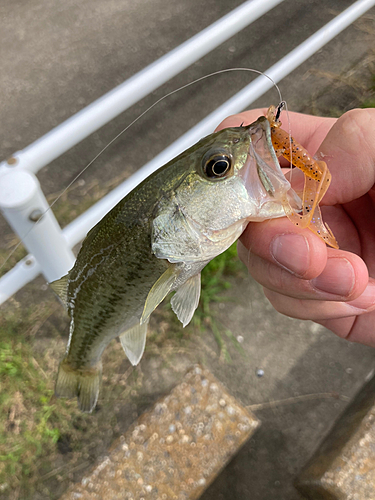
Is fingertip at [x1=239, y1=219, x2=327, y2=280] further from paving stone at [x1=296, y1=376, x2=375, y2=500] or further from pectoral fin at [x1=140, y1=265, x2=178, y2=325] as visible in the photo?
paving stone at [x1=296, y1=376, x2=375, y2=500]

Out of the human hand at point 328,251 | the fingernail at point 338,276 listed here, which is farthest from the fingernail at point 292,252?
the fingernail at point 338,276

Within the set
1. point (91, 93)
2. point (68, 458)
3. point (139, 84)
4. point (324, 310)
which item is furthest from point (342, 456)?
point (91, 93)

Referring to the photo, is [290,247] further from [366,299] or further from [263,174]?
[366,299]

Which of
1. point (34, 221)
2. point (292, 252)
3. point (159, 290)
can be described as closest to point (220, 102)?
point (34, 221)

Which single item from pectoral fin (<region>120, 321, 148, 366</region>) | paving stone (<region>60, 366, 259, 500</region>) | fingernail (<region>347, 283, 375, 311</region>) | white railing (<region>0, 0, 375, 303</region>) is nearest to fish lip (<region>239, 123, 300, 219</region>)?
fingernail (<region>347, 283, 375, 311</region>)

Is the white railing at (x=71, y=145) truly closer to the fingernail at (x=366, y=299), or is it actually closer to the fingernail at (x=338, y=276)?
the fingernail at (x=338, y=276)

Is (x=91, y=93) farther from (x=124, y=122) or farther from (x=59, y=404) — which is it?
(x=59, y=404)
